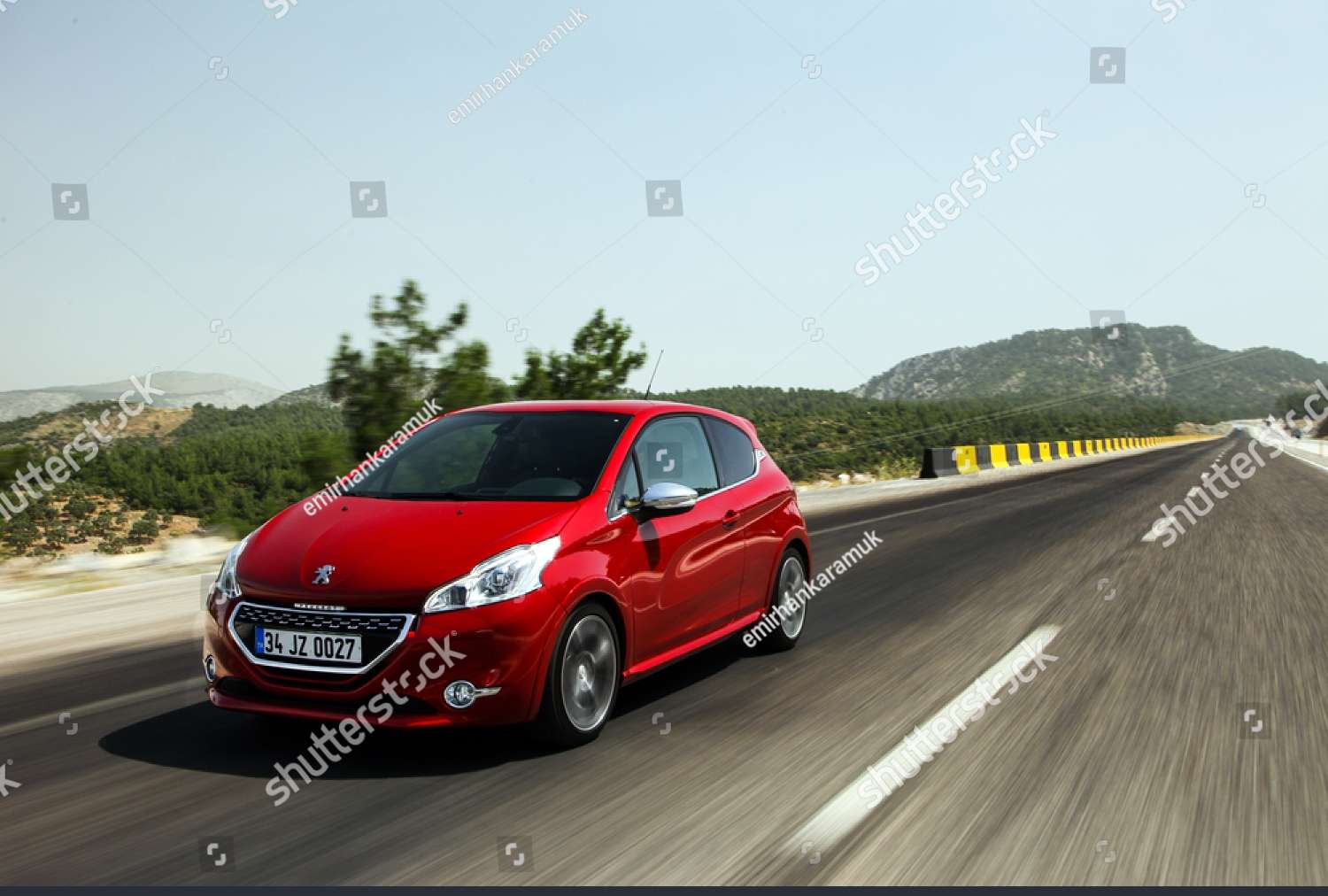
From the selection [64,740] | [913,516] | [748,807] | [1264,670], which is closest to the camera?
[748,807]

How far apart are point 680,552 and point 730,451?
4.53 feet

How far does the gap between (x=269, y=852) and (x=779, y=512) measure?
14.4 ft

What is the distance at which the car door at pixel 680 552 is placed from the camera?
5.76m

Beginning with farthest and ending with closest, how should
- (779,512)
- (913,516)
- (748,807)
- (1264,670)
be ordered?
(913,516) < (779,512) < (1264,670) < (748,807)

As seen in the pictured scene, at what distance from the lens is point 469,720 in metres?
4.80

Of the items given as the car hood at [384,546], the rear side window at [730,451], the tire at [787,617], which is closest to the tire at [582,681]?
the car hood at [384,546]

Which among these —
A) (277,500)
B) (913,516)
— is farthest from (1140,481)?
(277,500)

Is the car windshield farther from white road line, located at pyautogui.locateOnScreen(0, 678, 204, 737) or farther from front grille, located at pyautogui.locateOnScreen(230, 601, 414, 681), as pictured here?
white road line, located at pyautogui.locateOnScreen(0, 678, 204, 737)

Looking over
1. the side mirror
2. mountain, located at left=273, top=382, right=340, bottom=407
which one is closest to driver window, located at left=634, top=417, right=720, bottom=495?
the side mirror

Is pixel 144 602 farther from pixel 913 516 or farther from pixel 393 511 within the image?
pixel 913 516

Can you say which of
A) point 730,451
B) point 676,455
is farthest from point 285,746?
point 730,451

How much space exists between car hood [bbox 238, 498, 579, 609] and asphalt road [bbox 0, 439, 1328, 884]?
77 centimetres

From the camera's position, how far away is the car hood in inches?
189

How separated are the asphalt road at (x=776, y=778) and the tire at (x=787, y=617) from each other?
8.4 inches
